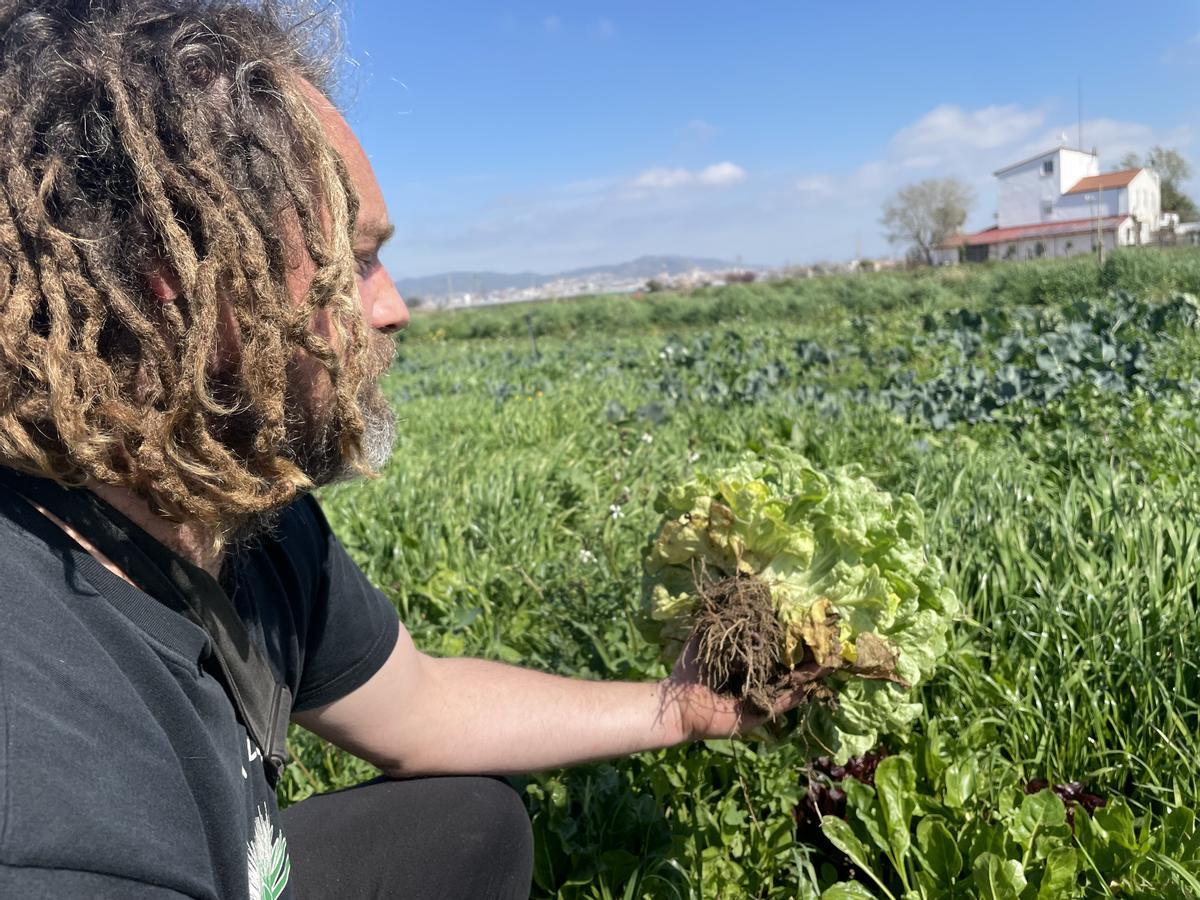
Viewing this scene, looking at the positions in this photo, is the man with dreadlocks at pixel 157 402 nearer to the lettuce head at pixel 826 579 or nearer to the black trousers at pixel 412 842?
the black trousers at pixel 412 842

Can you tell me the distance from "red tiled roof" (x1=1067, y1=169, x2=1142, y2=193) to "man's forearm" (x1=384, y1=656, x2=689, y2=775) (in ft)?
225

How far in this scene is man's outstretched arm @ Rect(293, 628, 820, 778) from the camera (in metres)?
1.80

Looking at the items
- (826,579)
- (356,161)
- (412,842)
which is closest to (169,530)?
(356,161)

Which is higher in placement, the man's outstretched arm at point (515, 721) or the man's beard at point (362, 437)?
the man's beard at point (362, 437)

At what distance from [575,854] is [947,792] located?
2.91 feet

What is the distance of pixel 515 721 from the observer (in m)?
1.84

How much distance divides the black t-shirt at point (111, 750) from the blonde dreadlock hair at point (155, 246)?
0.47 ft

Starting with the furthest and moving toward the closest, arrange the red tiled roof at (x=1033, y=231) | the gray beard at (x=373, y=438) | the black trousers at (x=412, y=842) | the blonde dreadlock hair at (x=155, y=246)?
1. the red tiled roof at (x=1033, y=231)
2. the black trousers at (x=412, y=842)
3. the gray beard at (x=373, y=438)
4. the blonde dreadlock hair at (x=155, y=246)

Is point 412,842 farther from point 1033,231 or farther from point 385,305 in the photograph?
point 1033,231

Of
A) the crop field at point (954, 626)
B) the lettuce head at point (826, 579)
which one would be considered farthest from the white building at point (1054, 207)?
the lettuce head at point (826, 579)

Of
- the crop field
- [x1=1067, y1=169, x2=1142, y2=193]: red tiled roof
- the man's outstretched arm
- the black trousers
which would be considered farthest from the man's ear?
[x1=1067, y1=169, x2=1142, y2=193]: red tiled roof

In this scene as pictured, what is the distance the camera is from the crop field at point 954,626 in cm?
207

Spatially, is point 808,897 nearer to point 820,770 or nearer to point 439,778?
point 820,770

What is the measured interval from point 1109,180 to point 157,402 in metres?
Result: 72.1
